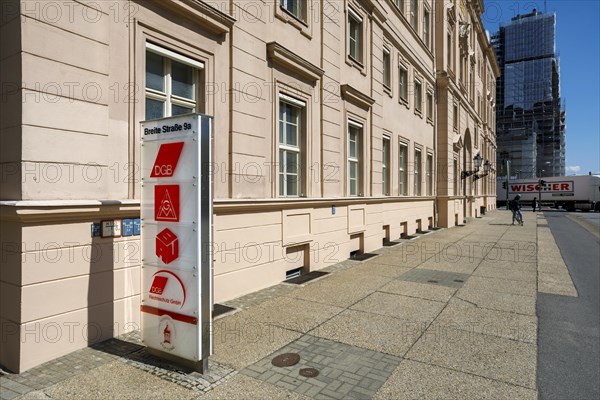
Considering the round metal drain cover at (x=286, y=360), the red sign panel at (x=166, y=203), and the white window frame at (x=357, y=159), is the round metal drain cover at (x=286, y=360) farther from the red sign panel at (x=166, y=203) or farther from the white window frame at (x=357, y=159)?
the white window frame at (x=357, y=159)

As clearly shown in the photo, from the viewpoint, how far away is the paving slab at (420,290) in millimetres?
7449

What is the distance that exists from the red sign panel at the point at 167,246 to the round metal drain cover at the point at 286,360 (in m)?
1.60

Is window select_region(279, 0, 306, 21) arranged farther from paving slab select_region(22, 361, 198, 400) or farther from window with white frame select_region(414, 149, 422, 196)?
window with white frame select_region(414, 149, 422, 196)

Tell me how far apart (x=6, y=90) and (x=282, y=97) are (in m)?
5.14

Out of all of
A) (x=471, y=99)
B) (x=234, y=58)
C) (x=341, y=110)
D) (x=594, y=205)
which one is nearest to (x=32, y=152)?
(x=234, y=58)

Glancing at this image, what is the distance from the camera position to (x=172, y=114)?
246 inches

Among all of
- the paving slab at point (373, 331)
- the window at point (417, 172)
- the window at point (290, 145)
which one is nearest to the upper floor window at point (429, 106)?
the window at point (417, 172)

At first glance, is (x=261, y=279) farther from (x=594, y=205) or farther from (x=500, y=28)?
(x=500, y=28)

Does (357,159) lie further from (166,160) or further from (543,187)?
(543,187)

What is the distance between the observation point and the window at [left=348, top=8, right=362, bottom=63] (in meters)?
12.1

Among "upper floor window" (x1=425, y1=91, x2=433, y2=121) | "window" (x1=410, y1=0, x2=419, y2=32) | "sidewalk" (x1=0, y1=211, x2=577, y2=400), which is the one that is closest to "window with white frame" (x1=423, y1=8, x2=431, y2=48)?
"window" (x1=410, y1=0, x2=419, y2=32)

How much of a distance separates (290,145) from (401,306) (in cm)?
434

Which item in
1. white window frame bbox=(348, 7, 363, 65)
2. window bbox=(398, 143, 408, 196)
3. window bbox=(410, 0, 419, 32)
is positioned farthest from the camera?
window bbox=(410, 0, 419, 32)

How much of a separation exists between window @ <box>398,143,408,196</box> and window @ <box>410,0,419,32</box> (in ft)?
18.6
